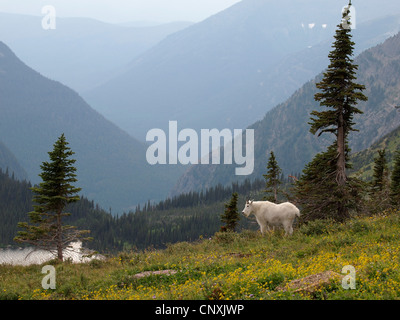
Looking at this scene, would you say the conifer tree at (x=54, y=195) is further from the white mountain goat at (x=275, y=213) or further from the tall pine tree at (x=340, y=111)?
the tall pine tree at (x=340, y=111)

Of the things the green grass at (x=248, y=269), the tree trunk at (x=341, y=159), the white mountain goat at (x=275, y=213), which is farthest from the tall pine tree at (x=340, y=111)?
the white mountain goat at (x=275, y=213)

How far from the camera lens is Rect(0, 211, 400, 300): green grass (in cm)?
1204

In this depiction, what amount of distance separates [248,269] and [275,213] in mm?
9543

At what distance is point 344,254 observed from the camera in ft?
53.6

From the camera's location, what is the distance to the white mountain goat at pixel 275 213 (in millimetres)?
24156

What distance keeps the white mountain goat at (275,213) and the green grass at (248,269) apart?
2.25 ft

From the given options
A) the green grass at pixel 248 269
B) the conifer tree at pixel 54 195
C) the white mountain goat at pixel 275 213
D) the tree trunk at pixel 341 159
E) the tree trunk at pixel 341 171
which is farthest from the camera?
the conifer tree at pixel 54 195

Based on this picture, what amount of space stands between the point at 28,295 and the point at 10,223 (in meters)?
198

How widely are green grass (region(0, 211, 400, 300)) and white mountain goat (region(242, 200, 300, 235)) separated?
68cm

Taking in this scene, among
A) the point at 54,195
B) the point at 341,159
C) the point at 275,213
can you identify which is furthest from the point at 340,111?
the point at 54,195

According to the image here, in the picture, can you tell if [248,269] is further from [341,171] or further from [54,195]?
[54,195]

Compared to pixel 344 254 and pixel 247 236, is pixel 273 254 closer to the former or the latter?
pixel 344 254

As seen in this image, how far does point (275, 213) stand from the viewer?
24.7 m

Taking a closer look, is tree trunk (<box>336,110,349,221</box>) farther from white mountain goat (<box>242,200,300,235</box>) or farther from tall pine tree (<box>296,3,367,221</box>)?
white mountain goat (<box>242,200,300,235</box>)
